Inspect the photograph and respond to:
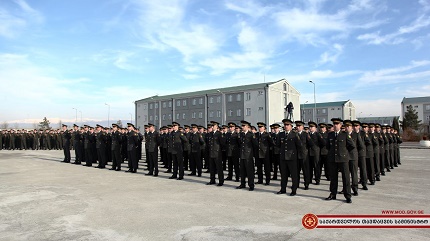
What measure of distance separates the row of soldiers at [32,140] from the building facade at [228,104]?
28487mm

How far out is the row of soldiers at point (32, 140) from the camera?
91.6 ft

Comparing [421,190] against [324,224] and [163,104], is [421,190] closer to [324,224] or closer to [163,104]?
[324,224]

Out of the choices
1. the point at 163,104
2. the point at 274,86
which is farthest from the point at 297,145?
the point at 163,104

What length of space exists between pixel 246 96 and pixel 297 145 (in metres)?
42.0

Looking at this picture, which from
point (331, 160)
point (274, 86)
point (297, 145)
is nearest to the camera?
point (331, 160)

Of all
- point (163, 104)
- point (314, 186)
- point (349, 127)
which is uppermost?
point (163, 104)

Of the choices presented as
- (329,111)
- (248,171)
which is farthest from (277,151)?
(329,111)

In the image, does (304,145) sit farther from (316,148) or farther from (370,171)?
(370,171)

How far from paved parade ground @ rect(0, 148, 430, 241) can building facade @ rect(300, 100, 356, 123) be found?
65.5 meters

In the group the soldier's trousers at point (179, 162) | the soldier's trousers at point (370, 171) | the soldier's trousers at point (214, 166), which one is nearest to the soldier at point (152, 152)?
the soldier's trousers at point (179, 162)

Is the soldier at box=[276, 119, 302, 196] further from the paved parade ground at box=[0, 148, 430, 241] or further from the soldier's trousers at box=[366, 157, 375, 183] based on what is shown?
the soldier's trousers at box=[366, 157, 375, 183]

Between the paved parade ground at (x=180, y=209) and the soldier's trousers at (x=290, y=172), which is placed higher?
the soldier's trousers at (x=290, y=172)

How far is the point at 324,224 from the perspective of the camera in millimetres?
5426

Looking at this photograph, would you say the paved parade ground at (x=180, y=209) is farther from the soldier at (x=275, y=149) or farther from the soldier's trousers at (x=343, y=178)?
the soldier at (x=275, y=149)
